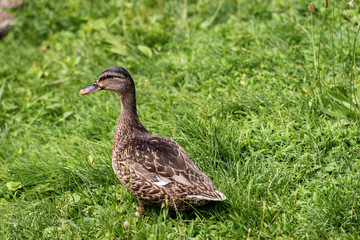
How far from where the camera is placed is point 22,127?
520 centimetres

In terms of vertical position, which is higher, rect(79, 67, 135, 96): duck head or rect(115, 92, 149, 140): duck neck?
rect(79, 67, 135, 96): duck head

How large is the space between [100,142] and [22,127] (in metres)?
1.50

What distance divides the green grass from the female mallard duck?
0.51 feet

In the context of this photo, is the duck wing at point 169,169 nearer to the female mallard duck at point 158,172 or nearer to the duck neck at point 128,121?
the female mallard duck at point 158,172

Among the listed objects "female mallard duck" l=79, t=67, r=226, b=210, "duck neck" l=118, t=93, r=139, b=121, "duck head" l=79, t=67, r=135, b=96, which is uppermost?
"duck head" l=79, t=67, r=135, b=96

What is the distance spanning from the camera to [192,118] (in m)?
3.98

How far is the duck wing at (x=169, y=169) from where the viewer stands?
3.05m

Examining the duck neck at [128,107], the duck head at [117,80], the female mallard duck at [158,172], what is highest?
the duck head at [117,80]

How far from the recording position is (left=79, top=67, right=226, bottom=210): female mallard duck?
3072 millimetres

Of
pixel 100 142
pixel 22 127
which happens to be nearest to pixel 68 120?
pixel 22 127

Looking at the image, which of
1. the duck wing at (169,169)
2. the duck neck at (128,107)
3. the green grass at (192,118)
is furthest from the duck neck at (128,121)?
the green grass at (192,118)

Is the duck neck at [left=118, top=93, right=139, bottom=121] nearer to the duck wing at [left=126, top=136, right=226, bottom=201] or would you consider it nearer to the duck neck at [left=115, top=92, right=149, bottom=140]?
the duck neck at [left=115, top=92, right=149, bottom=140]

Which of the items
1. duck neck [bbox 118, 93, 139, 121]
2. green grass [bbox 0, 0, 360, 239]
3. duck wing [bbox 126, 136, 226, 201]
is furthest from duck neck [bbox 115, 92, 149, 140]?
green grass [bbox 0, 0, 360, 239]

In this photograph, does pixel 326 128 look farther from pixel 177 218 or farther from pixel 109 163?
pixel 109 163
